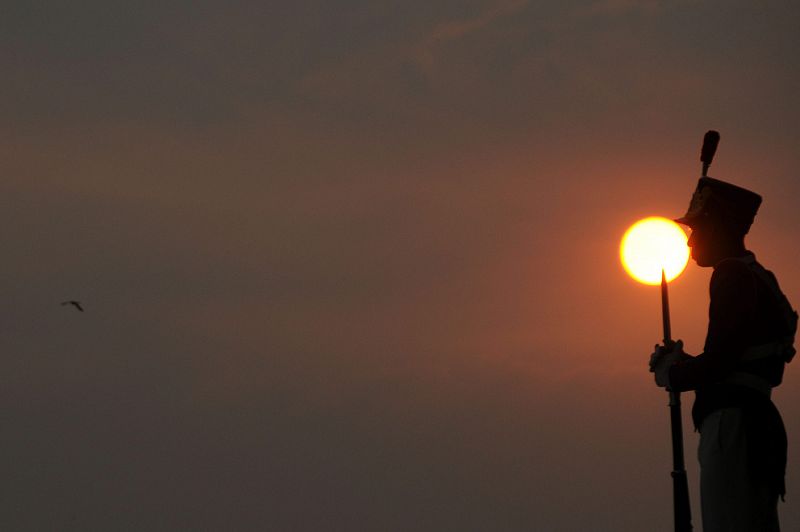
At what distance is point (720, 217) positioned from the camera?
905 centimetres

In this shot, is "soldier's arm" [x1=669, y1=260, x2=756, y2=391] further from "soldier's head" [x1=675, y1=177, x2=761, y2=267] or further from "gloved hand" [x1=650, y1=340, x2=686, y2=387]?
"soldier's head" [x1=675, y1=177, x2=761, y2=267]

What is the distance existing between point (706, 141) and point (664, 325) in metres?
1.68

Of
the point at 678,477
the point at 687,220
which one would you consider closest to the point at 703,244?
the point at 687,220

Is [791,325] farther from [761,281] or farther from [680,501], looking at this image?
[680,501]

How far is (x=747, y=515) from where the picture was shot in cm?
838

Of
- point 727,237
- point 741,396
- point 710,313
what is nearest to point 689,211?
point 727,237

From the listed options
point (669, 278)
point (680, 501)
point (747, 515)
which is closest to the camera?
point (747, 515)

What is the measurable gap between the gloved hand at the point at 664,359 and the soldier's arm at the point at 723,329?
143mm

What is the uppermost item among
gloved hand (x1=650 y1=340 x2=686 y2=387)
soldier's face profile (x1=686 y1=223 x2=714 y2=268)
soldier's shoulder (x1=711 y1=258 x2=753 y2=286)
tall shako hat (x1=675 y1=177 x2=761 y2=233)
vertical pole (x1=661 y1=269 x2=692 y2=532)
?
tall shako hat (x1=675 y1=177 x2=761 y2=233)

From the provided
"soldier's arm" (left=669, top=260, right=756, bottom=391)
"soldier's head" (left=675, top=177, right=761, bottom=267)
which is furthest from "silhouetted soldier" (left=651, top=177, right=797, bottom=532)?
"soldier's head" (left=675, top=177, right=761, bottom=267)

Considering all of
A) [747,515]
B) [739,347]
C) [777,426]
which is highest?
[739,347]

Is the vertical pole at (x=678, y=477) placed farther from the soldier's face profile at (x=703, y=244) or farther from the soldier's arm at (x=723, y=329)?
the soldier's face profile at (x=703, y=244)

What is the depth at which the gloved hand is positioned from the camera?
8.97 metres

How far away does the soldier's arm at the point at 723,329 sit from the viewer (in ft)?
27.9
